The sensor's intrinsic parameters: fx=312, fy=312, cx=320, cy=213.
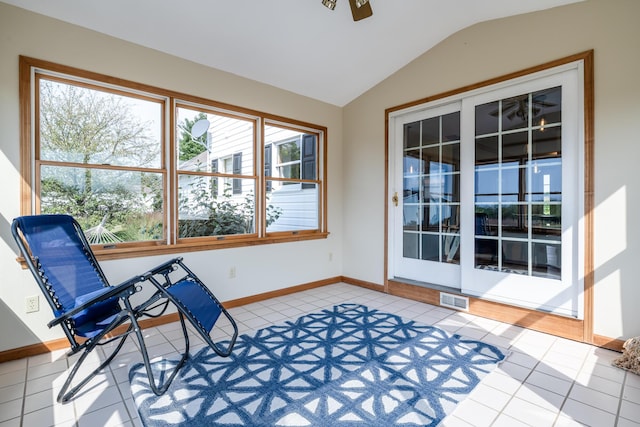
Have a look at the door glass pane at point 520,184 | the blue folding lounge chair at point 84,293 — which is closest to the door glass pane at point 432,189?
the door glass pane at point 520,184

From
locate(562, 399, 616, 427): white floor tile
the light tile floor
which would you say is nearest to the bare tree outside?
the light tile floor

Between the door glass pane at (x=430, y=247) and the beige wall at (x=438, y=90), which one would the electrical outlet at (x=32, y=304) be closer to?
the beige wall at (x=438, y=90)

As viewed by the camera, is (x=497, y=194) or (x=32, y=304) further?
Result: (x=497, y=194)

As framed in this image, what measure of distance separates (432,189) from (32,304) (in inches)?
163

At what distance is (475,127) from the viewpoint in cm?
350

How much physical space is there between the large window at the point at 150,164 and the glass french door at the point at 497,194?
5.10ft

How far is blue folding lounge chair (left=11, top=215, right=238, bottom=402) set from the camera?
2023 millimetres

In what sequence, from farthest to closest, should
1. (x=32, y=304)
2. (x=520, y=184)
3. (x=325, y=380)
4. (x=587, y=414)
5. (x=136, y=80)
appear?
(x=520, y=184)
(x=136, y=80)
(x=32, y=304)
(x=325, y=380)
(x=587, y=414)

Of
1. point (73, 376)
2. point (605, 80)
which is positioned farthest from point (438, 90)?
point (73, 376)

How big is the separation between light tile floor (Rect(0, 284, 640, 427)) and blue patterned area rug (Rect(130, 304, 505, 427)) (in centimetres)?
11

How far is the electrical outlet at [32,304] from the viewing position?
2520 mm

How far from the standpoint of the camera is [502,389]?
81.5 inches

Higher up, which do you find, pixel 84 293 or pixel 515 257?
pixel 515 257

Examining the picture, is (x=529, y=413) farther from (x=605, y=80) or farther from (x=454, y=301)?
(x=605, y=80)
